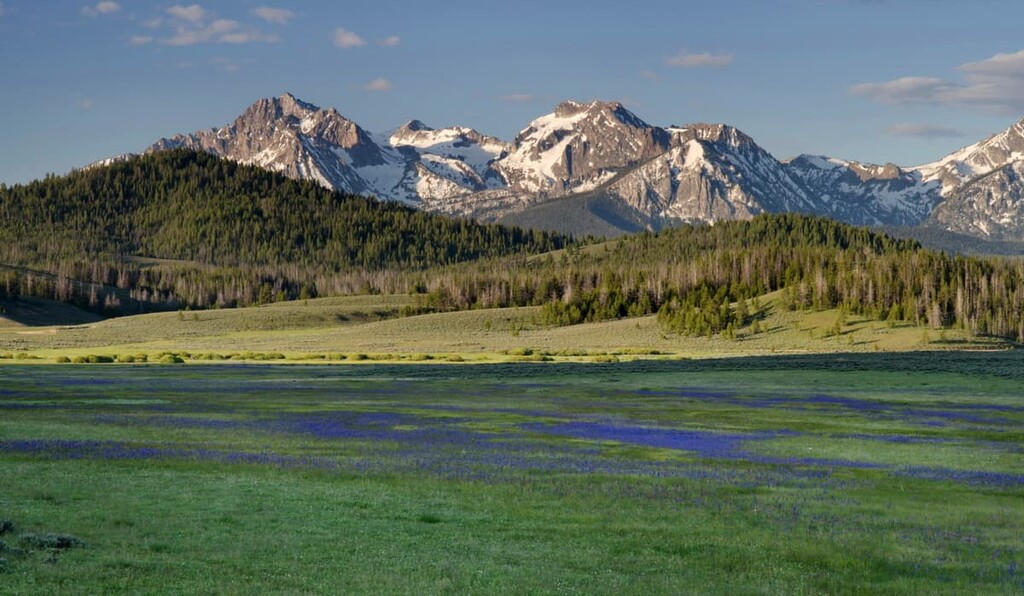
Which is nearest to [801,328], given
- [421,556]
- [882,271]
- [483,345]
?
[882,271]

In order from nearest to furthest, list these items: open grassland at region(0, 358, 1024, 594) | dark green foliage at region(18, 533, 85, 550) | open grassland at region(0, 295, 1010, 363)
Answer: open grassland at region(0, 358, 1024, 594), dark green foliage at region(18, 533, 85, 550), open grassland at region(0, 295, 1010, 363)

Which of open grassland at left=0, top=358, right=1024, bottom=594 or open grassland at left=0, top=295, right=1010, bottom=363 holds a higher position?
open grassland at left=0, top=295, right=1010, bottom=363

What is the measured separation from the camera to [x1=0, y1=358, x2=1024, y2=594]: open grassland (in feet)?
73.3

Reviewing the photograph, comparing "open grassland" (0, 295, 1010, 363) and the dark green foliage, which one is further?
A: "open grassland" (0, 295, 1010, 363)

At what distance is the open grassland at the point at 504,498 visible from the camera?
22328 millimetres

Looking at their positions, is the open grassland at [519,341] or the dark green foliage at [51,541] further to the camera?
the open grassland at [519,341]

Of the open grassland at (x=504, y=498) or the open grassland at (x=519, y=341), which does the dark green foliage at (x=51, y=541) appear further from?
→ the open grassland at (x=519, y=341)

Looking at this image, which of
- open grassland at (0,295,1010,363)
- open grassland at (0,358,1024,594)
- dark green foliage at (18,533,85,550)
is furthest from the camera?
open grassland at (0,295,1010,363)

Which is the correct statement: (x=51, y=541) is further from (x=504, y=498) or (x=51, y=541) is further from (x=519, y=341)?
(x=519, y=341)

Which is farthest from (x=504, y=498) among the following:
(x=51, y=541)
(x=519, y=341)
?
(x=519, y=341)

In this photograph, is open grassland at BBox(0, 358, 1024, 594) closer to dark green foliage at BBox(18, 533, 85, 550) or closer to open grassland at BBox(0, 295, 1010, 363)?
dark green foliage at BBox(18, 533, 85, 550)

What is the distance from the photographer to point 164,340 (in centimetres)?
17950

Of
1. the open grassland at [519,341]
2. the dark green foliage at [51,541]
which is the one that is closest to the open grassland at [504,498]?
the dark green foliage at [51,541]

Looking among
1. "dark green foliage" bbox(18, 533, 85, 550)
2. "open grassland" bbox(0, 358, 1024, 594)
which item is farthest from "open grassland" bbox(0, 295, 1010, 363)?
"dark green foliage" bbox(18, 533, 85, 550)
